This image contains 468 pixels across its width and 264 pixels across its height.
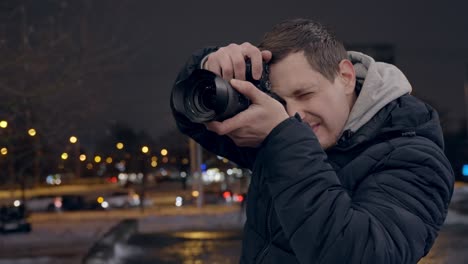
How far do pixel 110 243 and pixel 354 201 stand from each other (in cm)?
1799

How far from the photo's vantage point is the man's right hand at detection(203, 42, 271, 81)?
193 cm

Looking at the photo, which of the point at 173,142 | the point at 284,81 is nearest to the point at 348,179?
the point at 284,81

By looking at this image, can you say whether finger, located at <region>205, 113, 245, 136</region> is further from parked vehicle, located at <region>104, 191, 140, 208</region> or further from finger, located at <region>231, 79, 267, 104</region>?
parked vehicle, located at <region>104, 191, 140, 208</region>

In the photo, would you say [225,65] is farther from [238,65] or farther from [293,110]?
[293,110]

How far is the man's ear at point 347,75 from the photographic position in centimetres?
201

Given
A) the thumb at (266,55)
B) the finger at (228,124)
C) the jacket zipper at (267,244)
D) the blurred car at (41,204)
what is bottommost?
the blurred car at (41,204)

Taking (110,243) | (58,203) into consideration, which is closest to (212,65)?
(110,243)

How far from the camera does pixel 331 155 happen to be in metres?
2.00

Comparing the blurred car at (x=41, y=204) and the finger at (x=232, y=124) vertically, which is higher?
the finger at (x=232, y=124)

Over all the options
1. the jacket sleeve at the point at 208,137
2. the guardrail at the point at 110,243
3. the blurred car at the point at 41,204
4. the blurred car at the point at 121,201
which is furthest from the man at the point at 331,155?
the blurred car at the point at 41,204

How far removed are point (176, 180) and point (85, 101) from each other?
56.0 m

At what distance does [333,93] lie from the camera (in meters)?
1.96

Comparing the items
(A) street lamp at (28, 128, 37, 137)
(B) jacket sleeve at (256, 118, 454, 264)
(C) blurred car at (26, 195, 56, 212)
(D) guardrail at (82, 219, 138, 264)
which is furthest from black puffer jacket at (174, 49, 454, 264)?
(C) blurred car at (26, 195, 56, 212)

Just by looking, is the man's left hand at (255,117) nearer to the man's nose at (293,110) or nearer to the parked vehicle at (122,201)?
the man's nose at (293,110)
